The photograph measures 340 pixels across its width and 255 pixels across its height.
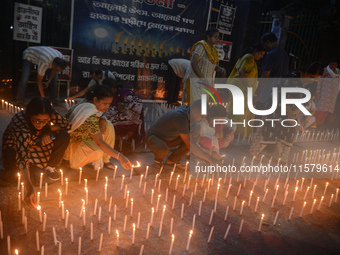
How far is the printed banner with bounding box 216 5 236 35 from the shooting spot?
10.4m

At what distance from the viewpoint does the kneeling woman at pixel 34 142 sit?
10.2 ft

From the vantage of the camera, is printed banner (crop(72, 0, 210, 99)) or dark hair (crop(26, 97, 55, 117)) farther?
printed banner (crop(72, 0, 210, 99))

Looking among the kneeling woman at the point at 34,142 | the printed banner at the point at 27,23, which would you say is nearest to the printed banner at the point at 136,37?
the printed banner at the point at 27,23

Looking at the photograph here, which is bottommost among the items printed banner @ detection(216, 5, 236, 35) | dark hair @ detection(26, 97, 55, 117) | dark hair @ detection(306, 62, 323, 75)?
dark hair @ detection(26, 97, 55, 117)

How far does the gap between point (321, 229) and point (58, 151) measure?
3.30 meters

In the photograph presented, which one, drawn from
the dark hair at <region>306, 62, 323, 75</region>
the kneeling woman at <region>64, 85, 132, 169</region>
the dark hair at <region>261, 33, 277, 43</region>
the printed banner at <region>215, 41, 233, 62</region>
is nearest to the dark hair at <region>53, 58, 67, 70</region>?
the kneeling woman at <region>64, 85, 132, 169</region>

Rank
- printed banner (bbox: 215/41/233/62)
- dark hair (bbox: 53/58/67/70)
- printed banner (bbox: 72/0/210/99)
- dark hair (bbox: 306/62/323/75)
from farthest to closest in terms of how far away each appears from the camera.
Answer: printed banner (bbox: 215/41/233/62), printed banner (bbox: 72/0/210/99), dark hair (bbox: 53/58/67/70), dark hair (bbox: 306/62/323/75)

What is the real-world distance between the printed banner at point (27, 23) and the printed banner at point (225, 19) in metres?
5.70

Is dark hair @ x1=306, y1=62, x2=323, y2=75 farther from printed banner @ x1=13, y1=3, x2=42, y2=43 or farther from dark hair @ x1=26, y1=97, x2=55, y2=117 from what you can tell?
printed banner @ x1=13, y1=3, x2=42, y2=43

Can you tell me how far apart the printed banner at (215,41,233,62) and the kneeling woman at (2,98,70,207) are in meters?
8.15

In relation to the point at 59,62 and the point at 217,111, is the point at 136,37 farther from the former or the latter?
the point at 217,111

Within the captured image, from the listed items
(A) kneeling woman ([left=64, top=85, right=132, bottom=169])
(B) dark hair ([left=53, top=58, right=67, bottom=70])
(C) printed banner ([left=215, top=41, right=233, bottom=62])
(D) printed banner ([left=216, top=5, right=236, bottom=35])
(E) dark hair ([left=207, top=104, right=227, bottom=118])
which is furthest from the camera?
(C) printed banner ([left=215, top=41, right=233, bottom=62])

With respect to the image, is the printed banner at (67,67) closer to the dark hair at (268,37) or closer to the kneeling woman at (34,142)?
the kneeling woman at (34,142)

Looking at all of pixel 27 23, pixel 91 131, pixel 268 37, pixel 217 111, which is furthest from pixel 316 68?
pixel 27 23
